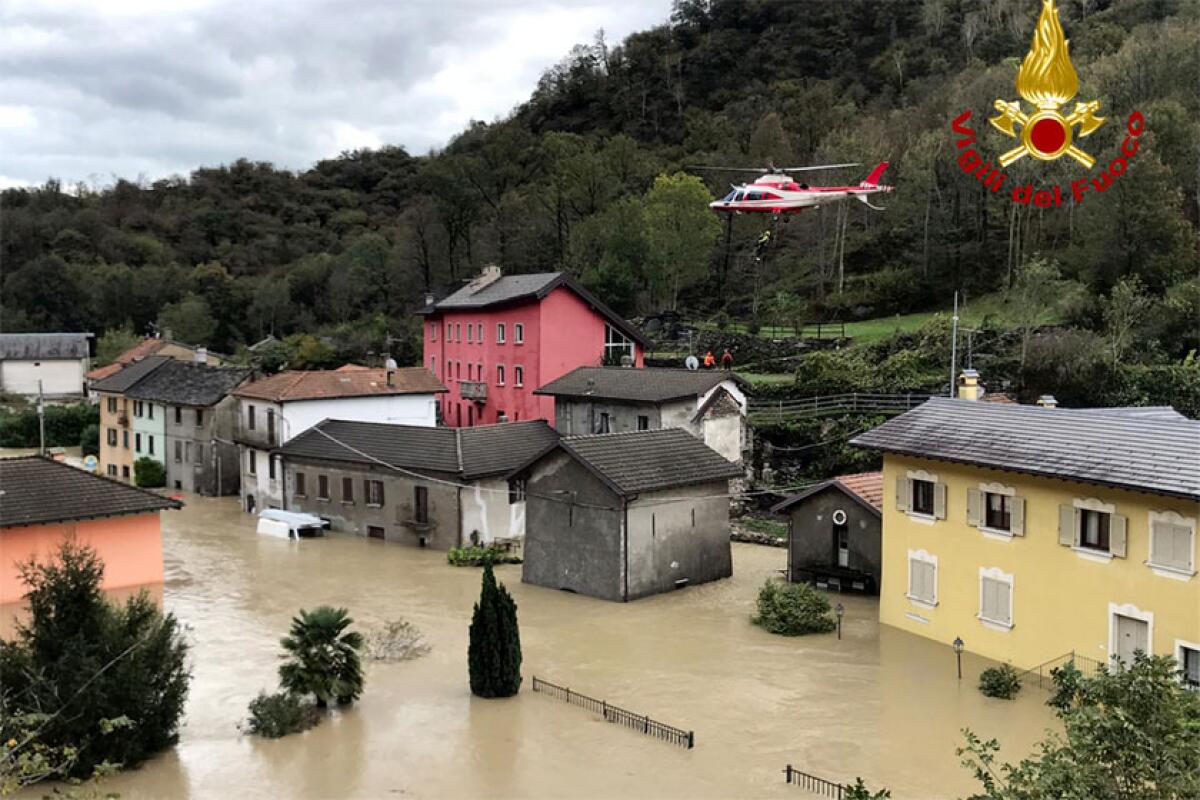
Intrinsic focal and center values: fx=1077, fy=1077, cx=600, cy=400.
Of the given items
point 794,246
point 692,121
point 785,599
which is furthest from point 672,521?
point 692,121

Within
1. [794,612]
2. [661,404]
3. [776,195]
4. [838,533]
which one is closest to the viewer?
[794,612]

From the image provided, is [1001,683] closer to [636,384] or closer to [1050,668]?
[1050,668]

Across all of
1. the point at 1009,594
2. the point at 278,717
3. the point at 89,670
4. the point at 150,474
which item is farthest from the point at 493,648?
the point at 150,474

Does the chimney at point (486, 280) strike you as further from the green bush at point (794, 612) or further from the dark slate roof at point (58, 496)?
the dark slate roof at point (58, 496)

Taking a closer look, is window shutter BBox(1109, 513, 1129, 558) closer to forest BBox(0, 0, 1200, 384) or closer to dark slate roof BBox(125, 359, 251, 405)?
forest BBox(0, 0, 1200, 384)

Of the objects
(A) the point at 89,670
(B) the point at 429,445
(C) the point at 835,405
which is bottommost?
(A) the point at 89,670

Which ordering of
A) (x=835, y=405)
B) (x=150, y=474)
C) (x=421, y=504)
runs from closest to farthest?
(x=421, y=504) < (x=835, y=405) < (x=150, y=474)

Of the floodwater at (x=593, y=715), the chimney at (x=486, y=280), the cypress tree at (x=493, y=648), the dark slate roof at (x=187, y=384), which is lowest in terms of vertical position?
the floodwater at (x=593, y=715)

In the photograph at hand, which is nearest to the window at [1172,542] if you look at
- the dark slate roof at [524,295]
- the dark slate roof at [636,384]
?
the dark slate roof at [636,384]
